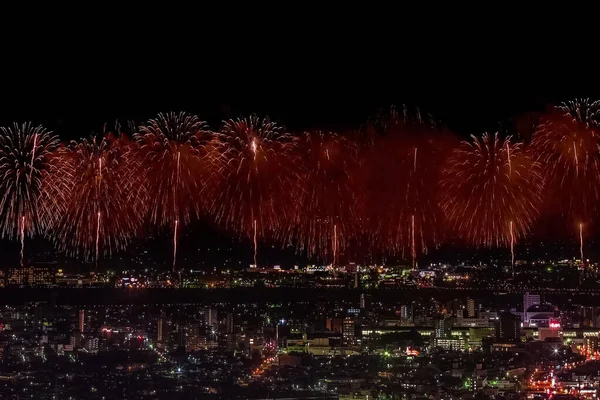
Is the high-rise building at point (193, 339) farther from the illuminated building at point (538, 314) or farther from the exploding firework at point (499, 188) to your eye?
the illuminated building at point (538, 314)

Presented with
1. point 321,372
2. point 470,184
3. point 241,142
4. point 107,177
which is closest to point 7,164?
point 107,177

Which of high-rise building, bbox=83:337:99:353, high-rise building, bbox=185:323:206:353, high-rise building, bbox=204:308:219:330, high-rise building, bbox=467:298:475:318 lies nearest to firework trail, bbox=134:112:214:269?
high-rise building, bbox=83:337:99:353

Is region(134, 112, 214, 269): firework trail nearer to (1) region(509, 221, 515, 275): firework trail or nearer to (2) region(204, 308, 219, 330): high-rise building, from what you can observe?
(2) region(204, 308, 219, 330): high-rise building

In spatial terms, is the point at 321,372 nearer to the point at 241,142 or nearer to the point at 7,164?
the point at 241,142

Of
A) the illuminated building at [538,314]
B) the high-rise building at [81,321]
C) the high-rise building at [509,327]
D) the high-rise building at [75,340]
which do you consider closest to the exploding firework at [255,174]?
the high-rise building at [75,340]

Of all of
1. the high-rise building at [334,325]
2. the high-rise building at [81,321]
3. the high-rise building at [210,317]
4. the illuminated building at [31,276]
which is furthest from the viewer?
the high-rise building at [210,317]

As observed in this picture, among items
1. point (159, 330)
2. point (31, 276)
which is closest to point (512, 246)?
point (159, 330)

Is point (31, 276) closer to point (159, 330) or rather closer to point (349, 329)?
point (159, 330)
